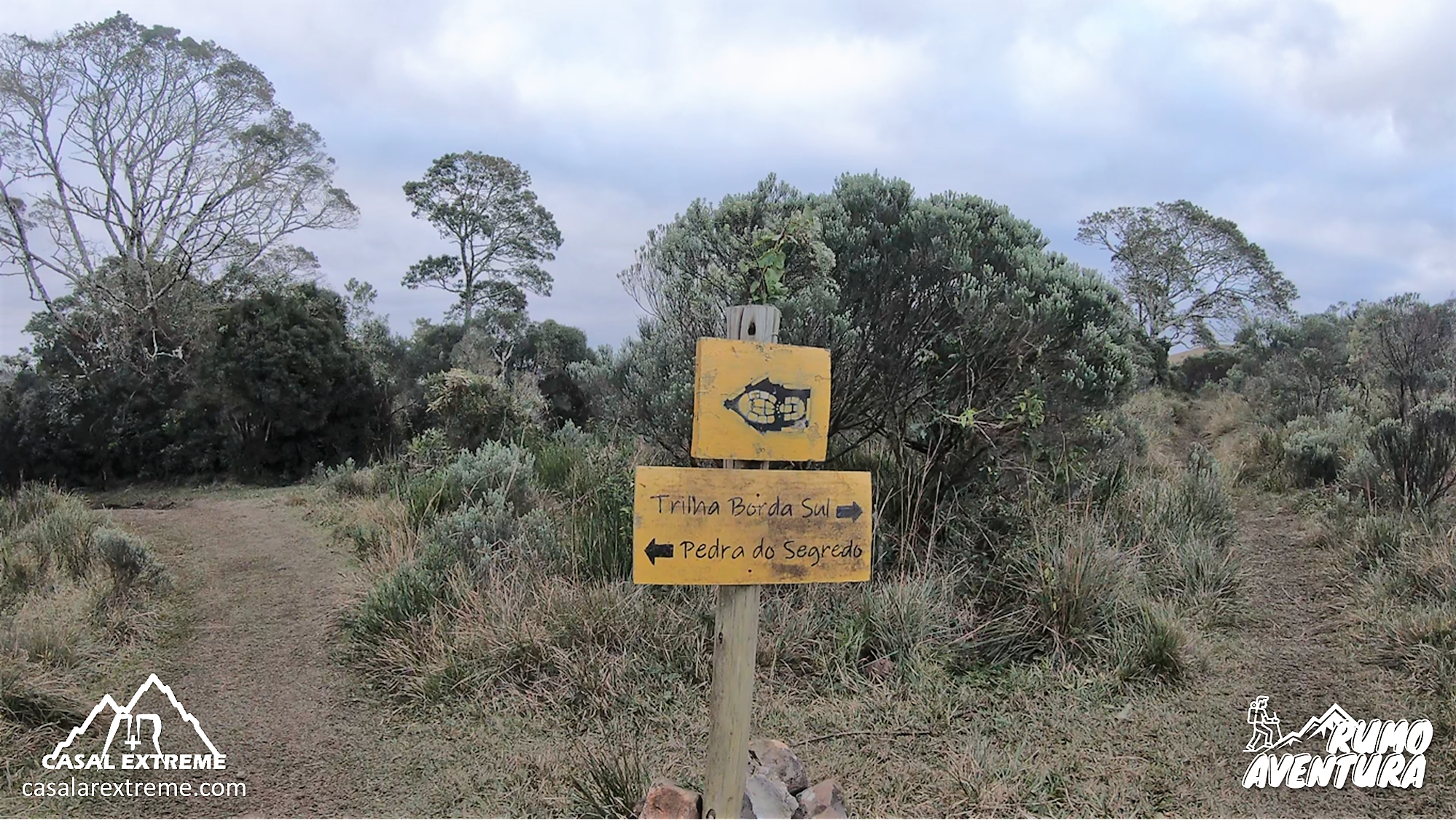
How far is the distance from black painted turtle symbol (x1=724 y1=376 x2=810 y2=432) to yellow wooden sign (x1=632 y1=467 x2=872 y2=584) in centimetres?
17

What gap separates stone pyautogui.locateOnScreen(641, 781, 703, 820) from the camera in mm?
2775

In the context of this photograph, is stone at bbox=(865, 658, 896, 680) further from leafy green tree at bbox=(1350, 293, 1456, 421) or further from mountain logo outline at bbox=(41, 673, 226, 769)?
leafy green tree at bbox=(1350, 293, 1456, 421)

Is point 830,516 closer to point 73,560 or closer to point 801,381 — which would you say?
point 801,381

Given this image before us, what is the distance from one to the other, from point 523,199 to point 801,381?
1102 inches

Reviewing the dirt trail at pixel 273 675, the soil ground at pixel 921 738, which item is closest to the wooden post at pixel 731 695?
the soil ground at pixel 921 738

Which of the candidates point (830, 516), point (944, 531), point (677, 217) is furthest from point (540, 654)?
point (677, 217)

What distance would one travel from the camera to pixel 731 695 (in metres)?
2.69

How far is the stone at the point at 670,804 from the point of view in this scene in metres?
2.78

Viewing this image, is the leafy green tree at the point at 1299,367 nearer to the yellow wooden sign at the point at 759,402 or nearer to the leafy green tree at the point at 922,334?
the leafy green tree at the point at 922,334

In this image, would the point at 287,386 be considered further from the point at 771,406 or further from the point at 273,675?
the point at 771,406

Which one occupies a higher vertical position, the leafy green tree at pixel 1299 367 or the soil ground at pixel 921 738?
the leafy green tree at pixel 1299 367

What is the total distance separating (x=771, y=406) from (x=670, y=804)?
1.47 meters

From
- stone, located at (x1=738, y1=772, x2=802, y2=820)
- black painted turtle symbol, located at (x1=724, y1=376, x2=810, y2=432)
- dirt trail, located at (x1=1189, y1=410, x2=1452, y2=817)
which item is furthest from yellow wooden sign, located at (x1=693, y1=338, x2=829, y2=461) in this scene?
dirt trail, located at (x1=1189, y1=410, x2=1452, y2=817)

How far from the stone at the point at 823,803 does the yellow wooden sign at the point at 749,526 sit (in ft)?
2.91
